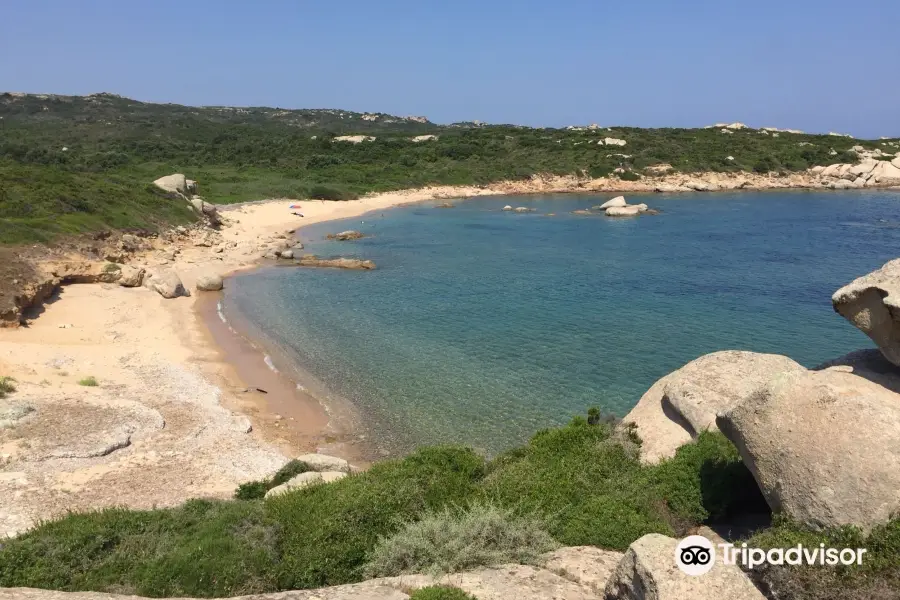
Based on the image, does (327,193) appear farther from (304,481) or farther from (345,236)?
(304,481)

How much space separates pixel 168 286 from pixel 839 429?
32.3 metres

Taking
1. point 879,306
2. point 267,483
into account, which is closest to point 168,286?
point 267,483

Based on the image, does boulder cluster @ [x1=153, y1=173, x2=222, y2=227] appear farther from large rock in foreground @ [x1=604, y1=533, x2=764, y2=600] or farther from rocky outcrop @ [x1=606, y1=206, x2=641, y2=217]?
large rock in foreground @ [x1=604, y1=533, x2=764, y2=600]

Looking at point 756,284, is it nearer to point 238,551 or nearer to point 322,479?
point 322,479

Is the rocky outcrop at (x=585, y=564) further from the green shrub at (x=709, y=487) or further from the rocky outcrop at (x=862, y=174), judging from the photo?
the rocky outcrop at (x=862, y=174)

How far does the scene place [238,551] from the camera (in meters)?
9.24

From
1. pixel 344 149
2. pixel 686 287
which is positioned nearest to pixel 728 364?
pixel 686 287

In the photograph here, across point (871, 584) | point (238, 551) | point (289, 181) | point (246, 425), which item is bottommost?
point (246, 425)

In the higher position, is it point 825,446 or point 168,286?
point 825,446

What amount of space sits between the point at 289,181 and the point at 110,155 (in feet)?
82.7

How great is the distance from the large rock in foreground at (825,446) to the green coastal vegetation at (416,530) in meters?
0.31

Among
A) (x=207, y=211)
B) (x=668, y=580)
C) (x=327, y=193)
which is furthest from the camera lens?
(x=327, y=193)

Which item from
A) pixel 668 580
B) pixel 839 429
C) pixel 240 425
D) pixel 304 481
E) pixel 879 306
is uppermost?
pixel 879 306

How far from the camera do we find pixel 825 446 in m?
8.14
